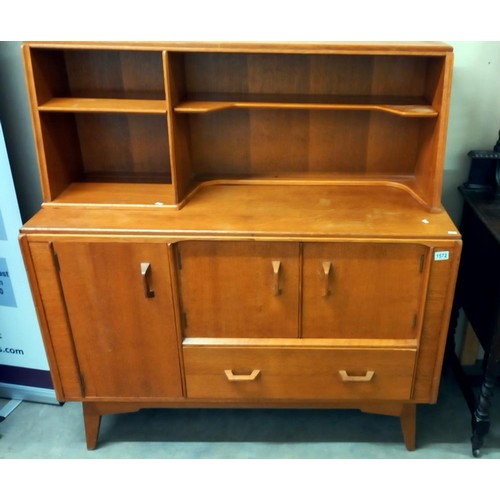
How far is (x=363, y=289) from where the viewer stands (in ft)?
4.87

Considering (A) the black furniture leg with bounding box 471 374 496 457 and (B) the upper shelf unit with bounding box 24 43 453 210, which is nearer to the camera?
(B) the upper shelf unit with bounding box 24 43 453 210

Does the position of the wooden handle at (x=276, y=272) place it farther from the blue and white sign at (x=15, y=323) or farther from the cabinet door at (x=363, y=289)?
the blue and white sign at (x=15, y=323)

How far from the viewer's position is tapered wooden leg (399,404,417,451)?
170cm

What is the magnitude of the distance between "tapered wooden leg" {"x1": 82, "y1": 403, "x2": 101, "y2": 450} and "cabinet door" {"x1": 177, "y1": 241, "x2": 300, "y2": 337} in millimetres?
495

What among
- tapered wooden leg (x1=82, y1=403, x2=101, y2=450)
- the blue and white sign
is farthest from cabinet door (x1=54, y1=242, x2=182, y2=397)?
the blue and white sign

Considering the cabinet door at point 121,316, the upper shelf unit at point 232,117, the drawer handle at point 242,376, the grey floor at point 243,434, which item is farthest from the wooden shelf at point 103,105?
the grey floor at point 243,434

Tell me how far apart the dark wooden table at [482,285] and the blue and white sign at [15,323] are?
157 centimetres

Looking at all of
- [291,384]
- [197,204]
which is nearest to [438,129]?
[197,204]

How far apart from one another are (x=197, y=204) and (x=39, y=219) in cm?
48

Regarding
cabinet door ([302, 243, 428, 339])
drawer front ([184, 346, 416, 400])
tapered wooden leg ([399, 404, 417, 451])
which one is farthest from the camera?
tapered wooden leg ([399, 404, 417, 451])

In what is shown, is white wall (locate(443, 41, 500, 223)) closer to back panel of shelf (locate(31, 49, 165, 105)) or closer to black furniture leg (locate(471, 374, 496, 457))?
black furniture leg (locate(471, 374, 496, 457))

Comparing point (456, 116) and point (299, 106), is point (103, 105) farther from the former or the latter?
point (456, 116)

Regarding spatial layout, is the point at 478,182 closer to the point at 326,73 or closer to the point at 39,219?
the point at 326,73

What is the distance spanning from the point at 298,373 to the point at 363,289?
0.36 m
